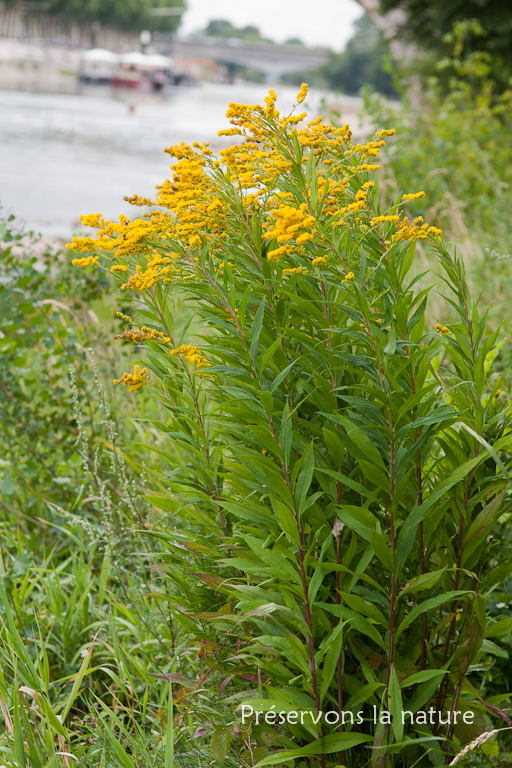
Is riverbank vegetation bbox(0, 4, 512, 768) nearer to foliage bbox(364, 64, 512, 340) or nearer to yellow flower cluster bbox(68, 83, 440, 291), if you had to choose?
yellow flower cluster bbox(68, 83, 440, 291)

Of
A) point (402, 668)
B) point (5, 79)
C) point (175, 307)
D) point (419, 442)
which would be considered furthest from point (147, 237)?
point (5, 79)

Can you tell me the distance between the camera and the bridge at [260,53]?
50.6m

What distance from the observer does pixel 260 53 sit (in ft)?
167

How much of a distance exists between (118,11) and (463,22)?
5820 cm

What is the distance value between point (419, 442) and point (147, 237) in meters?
0.63

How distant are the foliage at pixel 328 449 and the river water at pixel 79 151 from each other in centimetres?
99

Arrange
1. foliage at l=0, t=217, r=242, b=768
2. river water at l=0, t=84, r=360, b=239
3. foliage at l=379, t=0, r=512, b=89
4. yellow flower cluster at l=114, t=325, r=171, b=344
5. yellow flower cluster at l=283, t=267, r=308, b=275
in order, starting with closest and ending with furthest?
yellow flower cluster at l=283, t=267, r=308, b=275 < yellow flower cluster at l=114, t=325, r=171, b=344 < foliage at l=0, t=217, r=242, b=768 < foliage at l=379, t=0, r=512, b=89 < river water at l=0, t=84, r=360, b=239

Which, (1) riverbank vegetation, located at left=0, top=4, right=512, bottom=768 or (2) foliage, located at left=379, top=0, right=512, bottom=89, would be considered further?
(2) foliage, located at left=379, top=0, right=512, bottom=89

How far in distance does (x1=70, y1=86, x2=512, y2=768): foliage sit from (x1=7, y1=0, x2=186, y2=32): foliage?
63254 mm

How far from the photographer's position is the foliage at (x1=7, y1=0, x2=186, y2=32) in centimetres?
5559

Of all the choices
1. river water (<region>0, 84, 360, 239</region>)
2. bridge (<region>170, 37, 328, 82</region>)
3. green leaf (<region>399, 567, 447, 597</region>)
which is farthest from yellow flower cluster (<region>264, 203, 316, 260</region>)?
bridge (<region>170, 37, 328, 82</region>)

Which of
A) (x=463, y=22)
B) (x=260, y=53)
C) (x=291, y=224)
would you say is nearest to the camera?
(x=291, y=224)

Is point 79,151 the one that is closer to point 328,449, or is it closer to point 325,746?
point 328,449

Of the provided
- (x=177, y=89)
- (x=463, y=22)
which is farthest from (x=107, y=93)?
(x=463, y=22)
